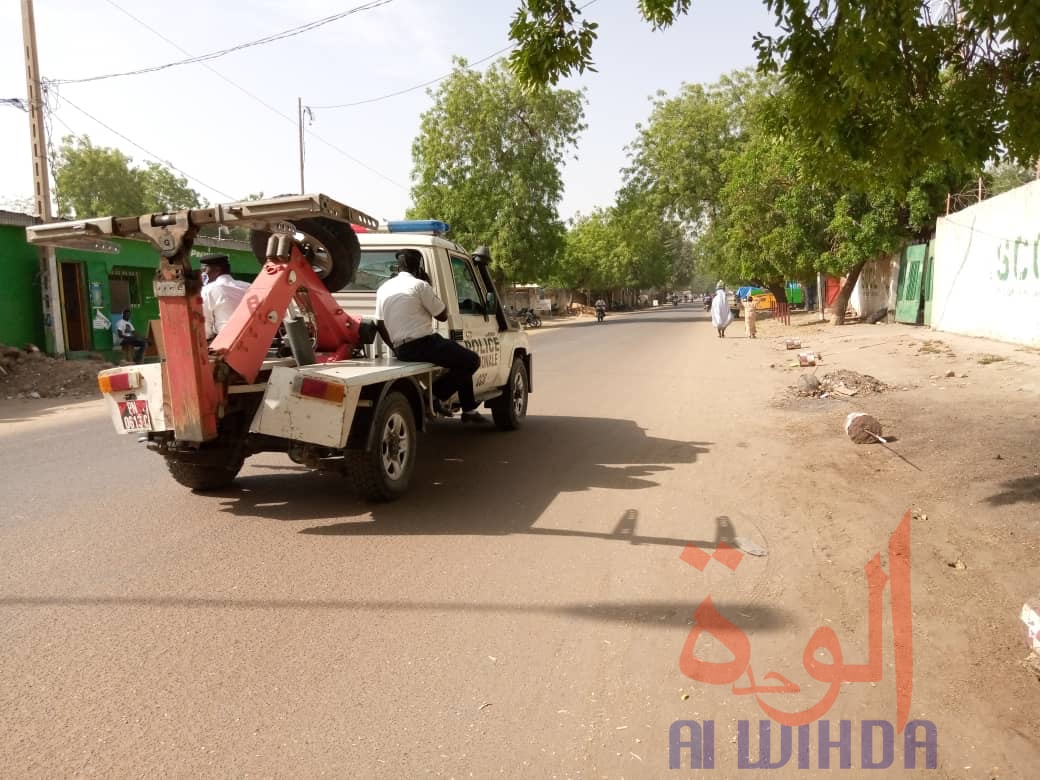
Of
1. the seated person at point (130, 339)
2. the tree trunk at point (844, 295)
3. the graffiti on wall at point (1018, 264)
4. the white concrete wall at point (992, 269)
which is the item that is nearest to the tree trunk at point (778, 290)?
the tree trunk at point (844, 295)

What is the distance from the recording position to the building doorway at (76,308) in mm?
19891

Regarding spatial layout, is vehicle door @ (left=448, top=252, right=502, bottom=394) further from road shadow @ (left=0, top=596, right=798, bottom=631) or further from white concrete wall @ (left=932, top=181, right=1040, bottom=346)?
white concrete wall @ (left=932, top=181, right=1040, bottom=346)

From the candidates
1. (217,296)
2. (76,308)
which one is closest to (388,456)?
(217,296)

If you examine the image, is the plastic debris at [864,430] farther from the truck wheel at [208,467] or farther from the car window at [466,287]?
the truck wheel at [208,467]

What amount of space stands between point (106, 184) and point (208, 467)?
63732 millimetres

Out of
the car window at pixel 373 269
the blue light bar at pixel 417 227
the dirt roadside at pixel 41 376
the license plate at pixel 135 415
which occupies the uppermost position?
the blue light bar at pixel 417 227

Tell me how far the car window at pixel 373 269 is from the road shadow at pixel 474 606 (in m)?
4.17

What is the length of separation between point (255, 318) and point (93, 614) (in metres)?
2.25

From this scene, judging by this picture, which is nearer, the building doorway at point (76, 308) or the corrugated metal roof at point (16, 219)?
the corrugated metal roof at point (16, 219)

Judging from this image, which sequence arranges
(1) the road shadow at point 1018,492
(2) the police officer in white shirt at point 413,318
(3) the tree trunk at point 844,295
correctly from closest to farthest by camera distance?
(1) the road shadow at point 1018,492
(2) the police officer in white shirt at point 413,318
(3) the tree trunk at point 844,295

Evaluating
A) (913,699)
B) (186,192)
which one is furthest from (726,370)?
(186,192)

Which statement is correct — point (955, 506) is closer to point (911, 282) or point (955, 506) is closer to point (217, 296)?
point (217, 296)

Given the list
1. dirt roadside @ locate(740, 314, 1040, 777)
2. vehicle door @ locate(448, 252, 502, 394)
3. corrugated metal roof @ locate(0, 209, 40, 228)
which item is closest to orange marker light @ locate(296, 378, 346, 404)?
vehicle door @ locate(448, 252, 502, 394)

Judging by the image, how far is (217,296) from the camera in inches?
259
